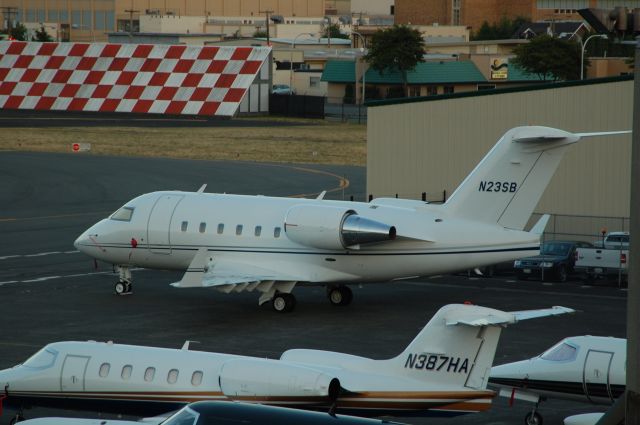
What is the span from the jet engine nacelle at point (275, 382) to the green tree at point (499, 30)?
160254 millimetres

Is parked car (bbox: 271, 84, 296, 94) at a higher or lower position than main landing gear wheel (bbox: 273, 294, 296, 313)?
higher

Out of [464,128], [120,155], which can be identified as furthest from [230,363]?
[120,155]

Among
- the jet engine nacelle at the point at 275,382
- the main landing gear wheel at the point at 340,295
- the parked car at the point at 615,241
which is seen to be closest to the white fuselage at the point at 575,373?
the jet engine nacelle at the point at 275,382

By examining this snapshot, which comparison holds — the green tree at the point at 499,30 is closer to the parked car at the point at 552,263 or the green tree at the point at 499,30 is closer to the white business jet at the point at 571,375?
the parked car at the point at 552,263

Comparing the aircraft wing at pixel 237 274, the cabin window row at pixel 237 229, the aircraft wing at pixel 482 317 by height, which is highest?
the aircraft wing at pixel 482 317

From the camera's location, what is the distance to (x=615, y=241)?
133 feet

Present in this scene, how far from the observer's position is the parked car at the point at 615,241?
39781 millimetres

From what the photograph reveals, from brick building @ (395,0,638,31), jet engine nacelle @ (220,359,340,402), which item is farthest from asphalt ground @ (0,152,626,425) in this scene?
brick building @ (395,0,638,31)

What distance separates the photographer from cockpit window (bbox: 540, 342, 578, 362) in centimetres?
2200

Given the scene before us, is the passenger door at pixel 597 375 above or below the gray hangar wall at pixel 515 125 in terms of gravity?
below

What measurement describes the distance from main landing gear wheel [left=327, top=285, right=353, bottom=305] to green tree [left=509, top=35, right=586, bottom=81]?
8381 cm

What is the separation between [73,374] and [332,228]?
12769 millimetres

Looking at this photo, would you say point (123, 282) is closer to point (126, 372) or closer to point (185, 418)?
point (126, 372)

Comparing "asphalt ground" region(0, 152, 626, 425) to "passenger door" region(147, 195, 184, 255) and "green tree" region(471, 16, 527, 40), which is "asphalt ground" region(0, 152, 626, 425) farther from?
"green tree" region(471, 16, 527, 40)
